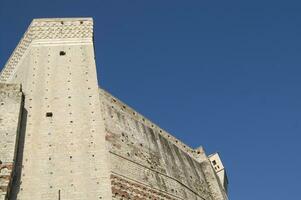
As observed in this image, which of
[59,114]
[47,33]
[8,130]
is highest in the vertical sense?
[47,33]

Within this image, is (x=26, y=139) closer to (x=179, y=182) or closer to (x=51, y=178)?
(x=51, y=178)

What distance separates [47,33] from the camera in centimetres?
1328

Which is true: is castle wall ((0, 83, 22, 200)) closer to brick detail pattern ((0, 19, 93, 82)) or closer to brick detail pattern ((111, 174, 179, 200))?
brick detail pattern ((111, 174, 179, 200))

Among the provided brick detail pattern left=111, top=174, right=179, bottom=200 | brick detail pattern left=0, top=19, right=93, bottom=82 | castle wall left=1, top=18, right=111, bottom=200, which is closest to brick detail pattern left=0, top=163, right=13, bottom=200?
castle wall left=1, top=18, right=111, bottom=200

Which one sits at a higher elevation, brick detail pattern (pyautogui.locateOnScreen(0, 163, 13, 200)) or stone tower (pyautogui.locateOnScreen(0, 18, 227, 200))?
stone tower (pyautogui.locateOnScreen(0, 18, 227, 200))

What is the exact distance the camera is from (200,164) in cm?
1700

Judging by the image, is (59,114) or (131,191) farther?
(59,114)

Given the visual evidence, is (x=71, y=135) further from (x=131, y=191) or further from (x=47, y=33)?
(x=47, y=33)

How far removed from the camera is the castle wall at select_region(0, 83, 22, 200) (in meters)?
9.01

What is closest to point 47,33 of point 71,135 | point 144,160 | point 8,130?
point 71,135

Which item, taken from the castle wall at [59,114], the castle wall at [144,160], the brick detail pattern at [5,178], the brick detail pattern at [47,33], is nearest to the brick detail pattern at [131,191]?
the castle wall at [144,160]

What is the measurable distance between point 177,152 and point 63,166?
6.04 metres

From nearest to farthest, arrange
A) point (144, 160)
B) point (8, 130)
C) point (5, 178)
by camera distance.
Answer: point (5, 178) < point (8, 130) < point (144, 160)

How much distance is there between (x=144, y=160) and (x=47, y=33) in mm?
4718
